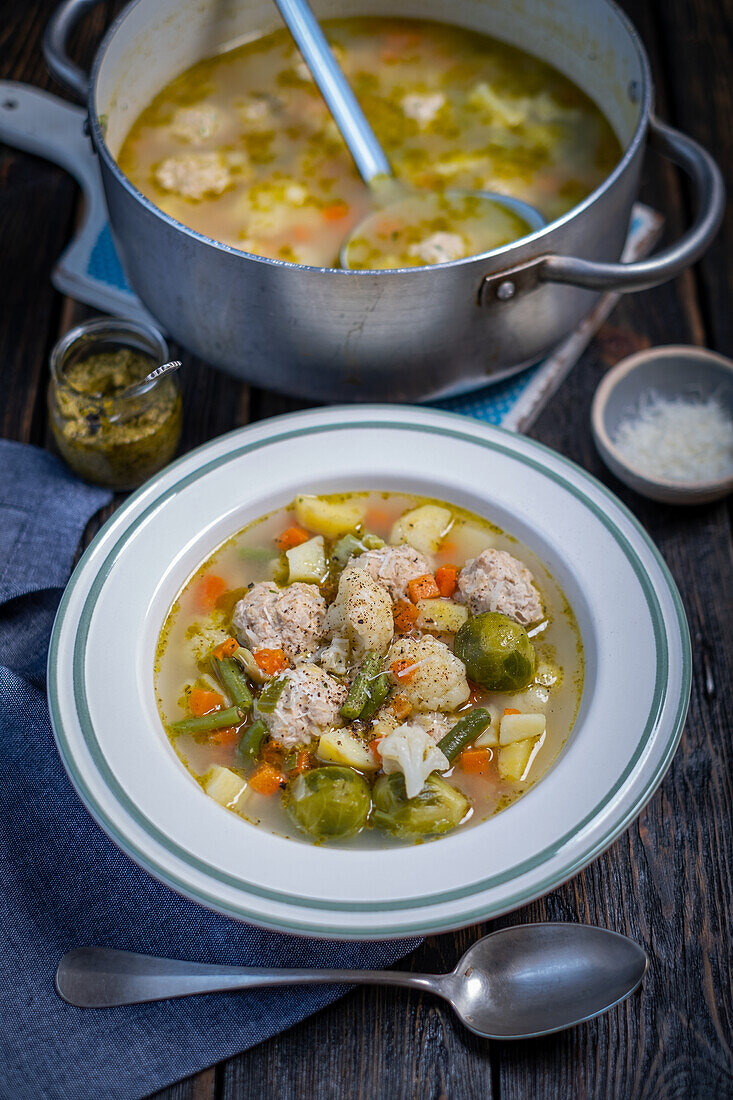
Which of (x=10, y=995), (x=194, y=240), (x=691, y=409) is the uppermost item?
(x=194, y=240)

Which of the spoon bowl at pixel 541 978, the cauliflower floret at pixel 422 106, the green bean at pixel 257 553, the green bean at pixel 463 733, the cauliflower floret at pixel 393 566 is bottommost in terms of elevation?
the spoon bowl at pixel 541 978

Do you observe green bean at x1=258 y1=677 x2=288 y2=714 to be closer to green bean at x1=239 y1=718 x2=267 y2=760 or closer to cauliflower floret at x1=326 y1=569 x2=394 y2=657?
green bean at x1=239 y1=718 x2=267 y2=760

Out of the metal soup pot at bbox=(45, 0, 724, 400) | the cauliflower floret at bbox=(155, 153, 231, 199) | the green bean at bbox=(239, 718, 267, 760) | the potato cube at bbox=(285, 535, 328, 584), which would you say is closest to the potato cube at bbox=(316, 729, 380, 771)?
the green bean at bbox=(239, 718, 267, 760)

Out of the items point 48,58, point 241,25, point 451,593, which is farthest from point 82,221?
point 451,593

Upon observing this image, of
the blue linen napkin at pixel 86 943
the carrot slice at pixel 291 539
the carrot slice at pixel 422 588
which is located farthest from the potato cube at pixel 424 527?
the blue linen napkin at pixel 86 943

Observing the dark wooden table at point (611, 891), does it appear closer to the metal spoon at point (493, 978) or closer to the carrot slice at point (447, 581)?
the metal spoon at point (493, 978)

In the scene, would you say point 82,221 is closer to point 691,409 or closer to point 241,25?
point 241,25
